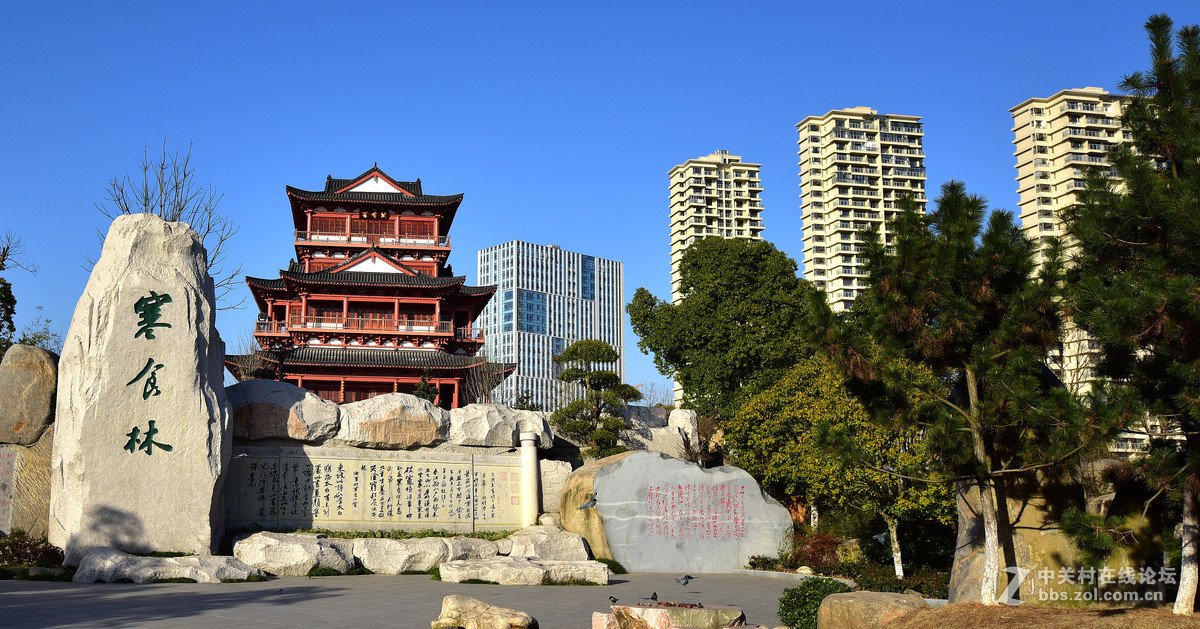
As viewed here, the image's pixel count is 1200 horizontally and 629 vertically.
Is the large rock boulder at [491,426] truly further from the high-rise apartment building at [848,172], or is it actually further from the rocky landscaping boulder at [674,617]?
the high-rise apartment building at [848,172]

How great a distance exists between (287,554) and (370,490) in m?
2.72

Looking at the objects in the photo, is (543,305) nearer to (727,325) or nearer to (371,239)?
(371,239)

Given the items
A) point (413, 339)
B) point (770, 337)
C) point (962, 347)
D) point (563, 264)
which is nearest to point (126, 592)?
point (962, 347)

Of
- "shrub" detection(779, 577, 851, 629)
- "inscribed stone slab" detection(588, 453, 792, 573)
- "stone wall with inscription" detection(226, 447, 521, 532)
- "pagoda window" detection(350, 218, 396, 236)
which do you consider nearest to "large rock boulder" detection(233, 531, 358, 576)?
"stone wall with inscription" detection(226, 447, 521, 532)

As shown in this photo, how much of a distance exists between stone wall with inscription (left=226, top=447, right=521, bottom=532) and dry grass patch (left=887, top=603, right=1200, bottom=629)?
8.77 metres

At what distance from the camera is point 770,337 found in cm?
2128

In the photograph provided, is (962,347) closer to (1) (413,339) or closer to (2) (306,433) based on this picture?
(2) (306,433)

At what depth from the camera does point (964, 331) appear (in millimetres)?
7246

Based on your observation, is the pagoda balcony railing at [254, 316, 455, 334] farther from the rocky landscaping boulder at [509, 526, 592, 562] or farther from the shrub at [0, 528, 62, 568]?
Answer: the shrub at [0, 528, 62, 568]

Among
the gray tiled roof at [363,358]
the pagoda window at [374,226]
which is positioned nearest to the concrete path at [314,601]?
the gray tiled roof at [363,358]

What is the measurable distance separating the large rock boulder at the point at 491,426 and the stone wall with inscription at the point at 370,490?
328 millimetres

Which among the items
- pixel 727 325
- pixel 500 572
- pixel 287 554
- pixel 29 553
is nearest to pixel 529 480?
pixel 500 572

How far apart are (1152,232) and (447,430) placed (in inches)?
427

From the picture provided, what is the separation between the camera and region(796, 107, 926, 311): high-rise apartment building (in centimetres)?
Answer: 6247
